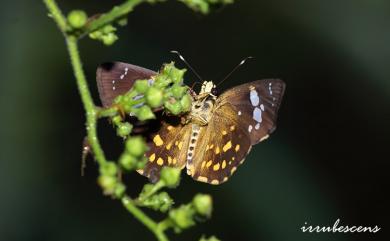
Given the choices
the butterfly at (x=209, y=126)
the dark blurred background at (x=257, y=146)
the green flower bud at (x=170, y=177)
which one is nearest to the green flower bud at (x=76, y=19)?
the green flower bud at (x=170, y=177)

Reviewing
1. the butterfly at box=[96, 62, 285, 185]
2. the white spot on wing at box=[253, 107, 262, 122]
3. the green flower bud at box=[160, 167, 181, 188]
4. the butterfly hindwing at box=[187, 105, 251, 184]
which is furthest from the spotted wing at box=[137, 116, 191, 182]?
the green flower bud at box=[160, 167, 181, 188]

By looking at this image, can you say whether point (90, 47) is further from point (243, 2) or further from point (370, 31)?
point (370, 31)

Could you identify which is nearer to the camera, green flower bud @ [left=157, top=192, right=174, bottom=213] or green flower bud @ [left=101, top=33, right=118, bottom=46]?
green flower bud @ [left=101, top=33, right=118, bottom=46]

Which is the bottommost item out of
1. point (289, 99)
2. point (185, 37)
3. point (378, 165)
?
point (378, 165)

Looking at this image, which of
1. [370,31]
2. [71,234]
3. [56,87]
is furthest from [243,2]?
[71,234]

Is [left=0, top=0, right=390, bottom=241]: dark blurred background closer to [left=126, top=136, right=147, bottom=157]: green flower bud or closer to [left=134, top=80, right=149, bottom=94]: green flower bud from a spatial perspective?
[left=134, top=80, right=149, bottom=94]: green flower bud

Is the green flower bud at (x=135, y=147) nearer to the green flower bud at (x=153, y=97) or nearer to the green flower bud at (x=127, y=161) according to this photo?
the green flower bud at (x=127, y=161)
